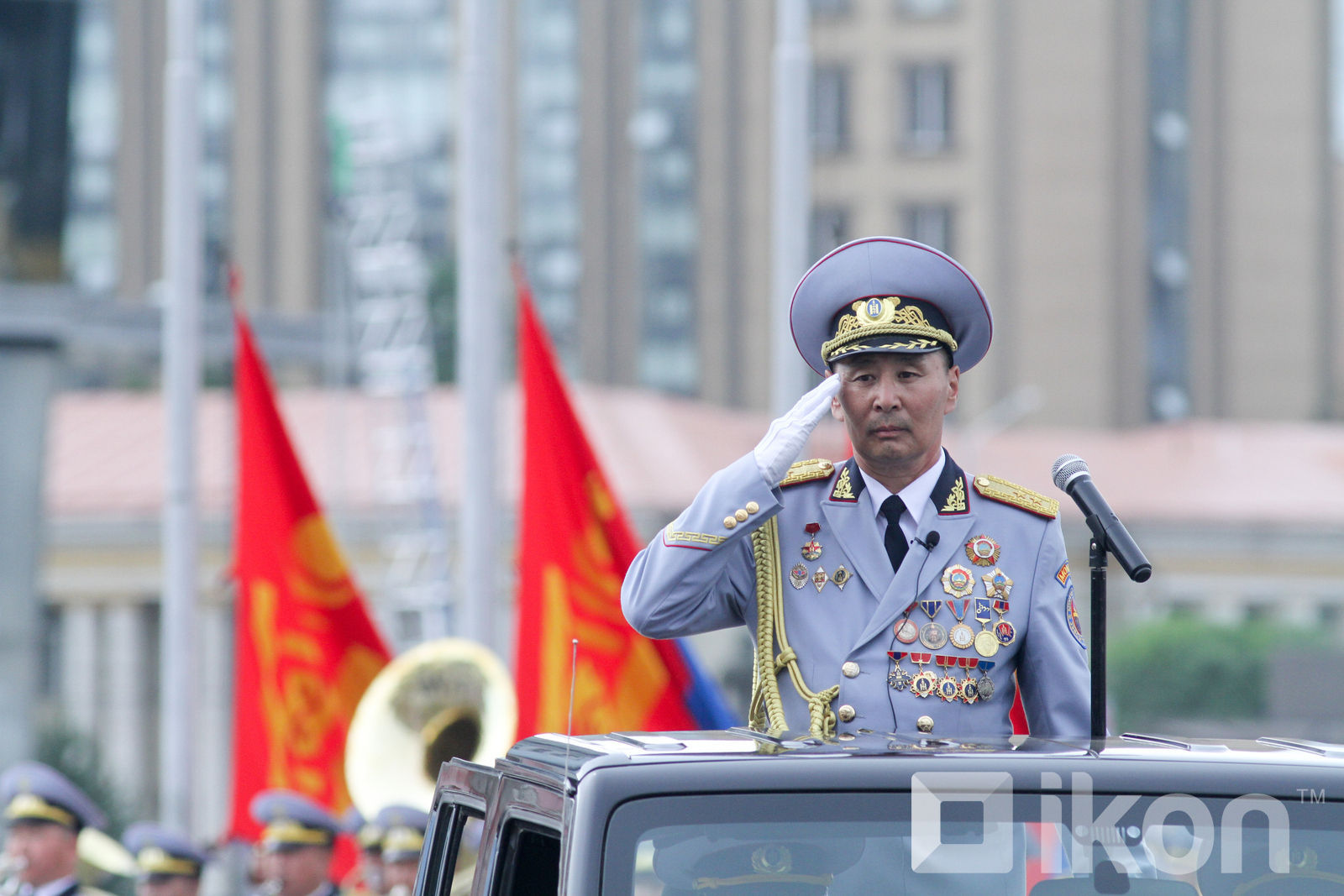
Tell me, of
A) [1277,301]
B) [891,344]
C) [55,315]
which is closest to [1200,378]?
[1277,301]

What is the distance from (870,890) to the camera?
221 cm

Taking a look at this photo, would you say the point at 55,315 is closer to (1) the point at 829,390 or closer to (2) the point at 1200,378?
→ (1) the point at 829,390

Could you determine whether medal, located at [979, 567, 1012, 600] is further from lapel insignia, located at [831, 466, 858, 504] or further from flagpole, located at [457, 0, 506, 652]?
flagpole, located at [457, 0, 506, 652]

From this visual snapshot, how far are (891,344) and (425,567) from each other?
29007 millimetres

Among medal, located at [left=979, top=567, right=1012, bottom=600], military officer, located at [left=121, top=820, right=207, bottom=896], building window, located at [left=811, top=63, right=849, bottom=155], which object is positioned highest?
building window, located at [left=811, top=63, right=849, bottom=155]

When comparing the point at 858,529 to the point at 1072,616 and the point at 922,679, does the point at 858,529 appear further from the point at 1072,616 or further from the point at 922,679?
the point at 1072,616

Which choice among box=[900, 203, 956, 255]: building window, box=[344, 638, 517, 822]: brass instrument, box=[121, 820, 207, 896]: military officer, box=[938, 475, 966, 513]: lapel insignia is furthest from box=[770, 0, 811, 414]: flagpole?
box=[900, 203, 956, 255]: building window

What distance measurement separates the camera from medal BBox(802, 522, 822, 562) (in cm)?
301

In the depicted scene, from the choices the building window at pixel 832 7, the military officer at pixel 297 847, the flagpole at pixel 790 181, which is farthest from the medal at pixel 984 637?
the building window at pixel 832 7

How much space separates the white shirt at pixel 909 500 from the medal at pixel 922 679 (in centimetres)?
18

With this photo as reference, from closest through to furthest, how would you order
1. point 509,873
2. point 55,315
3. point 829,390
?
point 509,873 → point 829,390 → point 55,315

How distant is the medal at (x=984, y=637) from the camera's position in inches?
117

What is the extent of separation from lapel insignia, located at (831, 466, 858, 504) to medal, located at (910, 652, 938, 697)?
0.83 feet

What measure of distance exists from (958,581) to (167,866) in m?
5.46
